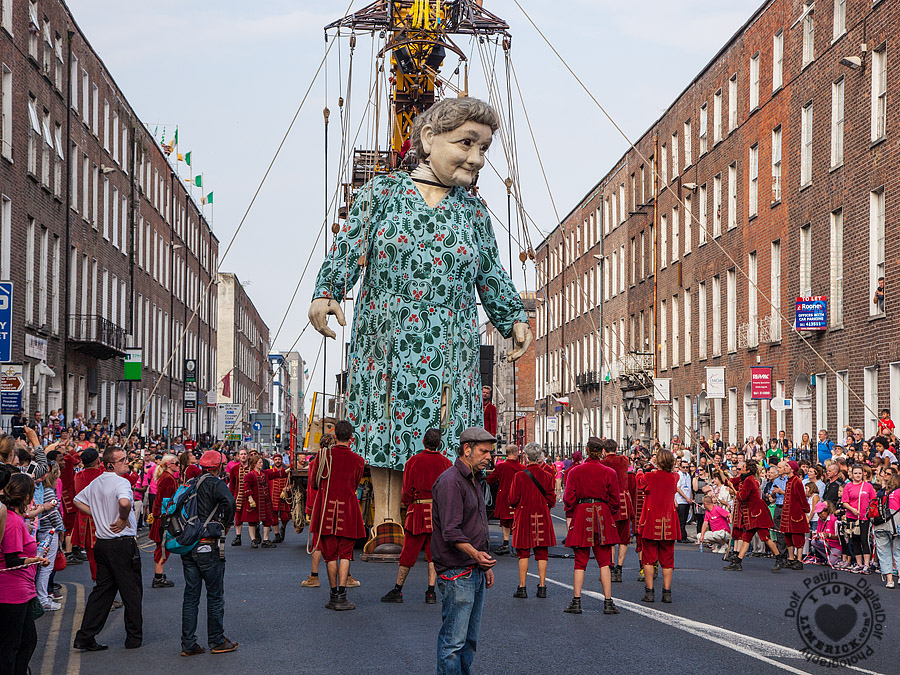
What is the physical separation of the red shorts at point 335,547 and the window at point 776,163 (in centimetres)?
2466

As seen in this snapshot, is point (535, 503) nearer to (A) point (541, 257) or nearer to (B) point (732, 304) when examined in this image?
(B) point (732, 304)

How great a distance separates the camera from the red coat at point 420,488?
12.2 metres

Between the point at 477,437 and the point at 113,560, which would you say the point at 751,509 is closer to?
the point at 113,560

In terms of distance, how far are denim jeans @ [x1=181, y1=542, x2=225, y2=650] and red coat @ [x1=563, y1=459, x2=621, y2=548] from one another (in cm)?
357

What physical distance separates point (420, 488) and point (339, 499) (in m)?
1.05

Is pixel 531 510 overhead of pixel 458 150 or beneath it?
beneath

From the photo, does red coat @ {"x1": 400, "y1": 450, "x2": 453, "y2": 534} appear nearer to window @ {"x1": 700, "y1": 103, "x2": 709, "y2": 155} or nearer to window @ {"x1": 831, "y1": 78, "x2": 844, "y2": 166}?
window @ {"x1": 831, "y1": 78, "x2": 844, "y2": 166}

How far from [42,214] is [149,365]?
19.1 meters

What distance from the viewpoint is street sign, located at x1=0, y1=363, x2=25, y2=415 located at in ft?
58.9

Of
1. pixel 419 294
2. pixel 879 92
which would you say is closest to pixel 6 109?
pixel 419 294

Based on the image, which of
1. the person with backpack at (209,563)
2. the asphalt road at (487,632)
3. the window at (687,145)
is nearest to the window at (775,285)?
the window at (687,145)

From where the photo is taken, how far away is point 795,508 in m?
16.8

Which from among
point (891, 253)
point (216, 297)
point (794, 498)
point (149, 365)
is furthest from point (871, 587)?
point (216, 297)

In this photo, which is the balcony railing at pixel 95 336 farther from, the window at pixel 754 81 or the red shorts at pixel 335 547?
the red shorts at pixel 335 547
